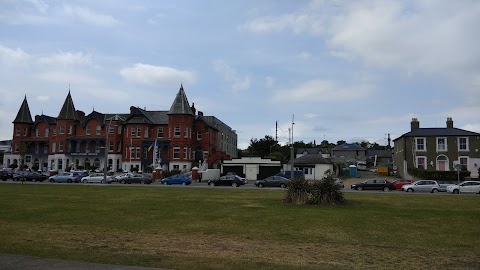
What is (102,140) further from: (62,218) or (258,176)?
(62,218)

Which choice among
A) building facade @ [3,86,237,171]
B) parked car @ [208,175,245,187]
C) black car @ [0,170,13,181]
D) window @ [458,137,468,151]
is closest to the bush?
parked car @ [208,175,245,187]

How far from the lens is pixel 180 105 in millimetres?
77500

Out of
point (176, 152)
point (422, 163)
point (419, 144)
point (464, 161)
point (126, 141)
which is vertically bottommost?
point (422, 163)

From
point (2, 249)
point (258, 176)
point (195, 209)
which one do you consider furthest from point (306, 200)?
point (258, 176)

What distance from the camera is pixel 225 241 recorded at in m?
12.6

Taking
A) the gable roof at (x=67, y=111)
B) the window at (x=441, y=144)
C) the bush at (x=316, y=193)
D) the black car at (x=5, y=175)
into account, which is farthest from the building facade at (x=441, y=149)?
the gable roof at (x=67, y=111)

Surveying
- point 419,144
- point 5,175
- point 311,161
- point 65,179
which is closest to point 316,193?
point 65,179

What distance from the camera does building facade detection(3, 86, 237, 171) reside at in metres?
76.6

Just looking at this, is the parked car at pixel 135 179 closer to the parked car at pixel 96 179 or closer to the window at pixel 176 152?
the parked car at pixel 96 179

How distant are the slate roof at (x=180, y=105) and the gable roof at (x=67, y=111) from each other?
68.1 ft

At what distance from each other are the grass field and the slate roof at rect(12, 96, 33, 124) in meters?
75.3

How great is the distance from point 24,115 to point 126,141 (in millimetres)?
26027

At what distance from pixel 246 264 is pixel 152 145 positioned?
65557 mm

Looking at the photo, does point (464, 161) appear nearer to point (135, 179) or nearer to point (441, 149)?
point (441, 149)
